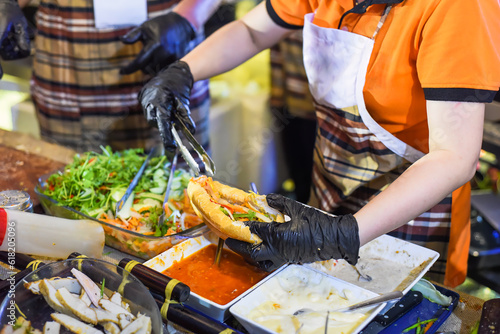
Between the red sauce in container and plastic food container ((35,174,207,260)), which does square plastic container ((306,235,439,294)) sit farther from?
plastic food container ((35,174,207,260))

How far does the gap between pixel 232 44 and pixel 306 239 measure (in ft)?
4.06

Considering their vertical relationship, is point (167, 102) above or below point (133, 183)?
above

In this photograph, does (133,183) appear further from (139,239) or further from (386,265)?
(386,265)

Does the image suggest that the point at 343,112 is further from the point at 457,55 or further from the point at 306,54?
the point at 457,55

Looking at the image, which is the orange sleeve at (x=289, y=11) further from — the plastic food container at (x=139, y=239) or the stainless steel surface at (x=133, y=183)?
the plastic food container at (x=139, y=239)

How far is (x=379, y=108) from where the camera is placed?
6.07 feet

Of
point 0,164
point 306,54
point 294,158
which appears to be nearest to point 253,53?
point 306,54

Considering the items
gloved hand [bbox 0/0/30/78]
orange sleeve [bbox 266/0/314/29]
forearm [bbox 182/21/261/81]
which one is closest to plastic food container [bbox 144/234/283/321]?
forearm [bbox 182/21/261/81]

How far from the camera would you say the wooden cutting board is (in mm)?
2197

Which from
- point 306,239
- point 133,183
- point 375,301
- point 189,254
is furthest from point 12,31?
point 375,301

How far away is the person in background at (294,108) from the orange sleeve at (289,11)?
1803mm

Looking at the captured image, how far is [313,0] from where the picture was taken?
6.83 ft

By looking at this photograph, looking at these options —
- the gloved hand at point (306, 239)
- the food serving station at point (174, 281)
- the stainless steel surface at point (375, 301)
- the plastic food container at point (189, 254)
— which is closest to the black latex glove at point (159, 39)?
the food serving station at point (174, 281)

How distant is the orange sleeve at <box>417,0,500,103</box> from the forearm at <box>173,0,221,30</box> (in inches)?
61.5
